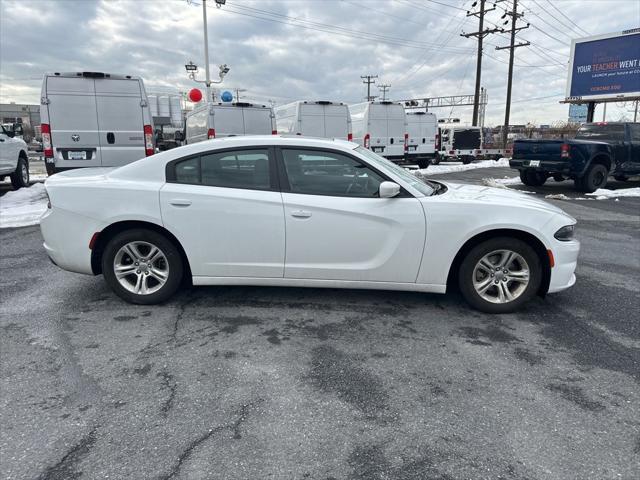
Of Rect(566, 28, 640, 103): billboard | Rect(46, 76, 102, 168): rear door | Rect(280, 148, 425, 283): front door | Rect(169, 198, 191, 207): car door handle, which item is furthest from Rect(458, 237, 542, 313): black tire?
Rect(566, 28, 640, 103): billboard

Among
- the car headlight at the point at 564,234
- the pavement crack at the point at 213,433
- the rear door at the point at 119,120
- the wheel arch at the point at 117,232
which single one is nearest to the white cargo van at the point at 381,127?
the rear door at the point at 119,120

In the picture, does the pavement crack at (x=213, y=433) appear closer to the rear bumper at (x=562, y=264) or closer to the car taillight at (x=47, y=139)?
the rear bumper at (x=562, y=264)

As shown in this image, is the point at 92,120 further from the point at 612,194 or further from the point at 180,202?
the point at 612,194

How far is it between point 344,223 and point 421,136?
19107 millimetres

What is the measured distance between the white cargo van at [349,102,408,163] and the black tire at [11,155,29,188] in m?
10.9

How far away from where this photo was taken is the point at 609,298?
175 inches

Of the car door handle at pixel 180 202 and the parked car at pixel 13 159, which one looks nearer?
the car door handle at pixel 180 202

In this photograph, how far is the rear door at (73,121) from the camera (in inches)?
354

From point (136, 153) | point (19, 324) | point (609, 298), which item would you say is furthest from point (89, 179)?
point (136, 153)

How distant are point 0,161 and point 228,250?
30.4ft

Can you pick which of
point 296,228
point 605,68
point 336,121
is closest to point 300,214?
point 296,228

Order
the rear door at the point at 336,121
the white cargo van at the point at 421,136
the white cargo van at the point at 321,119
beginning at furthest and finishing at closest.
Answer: the white cargo van at the point at 421,136
the rear door at the point at 336,121
the white cargo van at the point at 321,119

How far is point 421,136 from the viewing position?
21703mm

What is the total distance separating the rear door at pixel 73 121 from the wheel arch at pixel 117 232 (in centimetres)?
622
